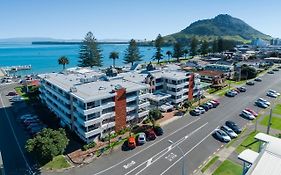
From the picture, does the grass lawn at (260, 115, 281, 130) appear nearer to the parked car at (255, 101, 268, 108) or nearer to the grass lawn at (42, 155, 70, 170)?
the parked car at (255, 101, 268, 108)

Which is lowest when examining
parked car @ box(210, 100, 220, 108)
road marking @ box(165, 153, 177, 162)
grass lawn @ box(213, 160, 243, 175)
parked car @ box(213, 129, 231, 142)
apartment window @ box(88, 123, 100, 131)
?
grass lawn @ box(213, 160, 243, 175)

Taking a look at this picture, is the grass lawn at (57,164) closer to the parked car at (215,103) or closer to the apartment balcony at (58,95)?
the apartment balcony at (58,95)

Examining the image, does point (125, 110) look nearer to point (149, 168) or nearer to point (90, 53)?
point (149, 168)

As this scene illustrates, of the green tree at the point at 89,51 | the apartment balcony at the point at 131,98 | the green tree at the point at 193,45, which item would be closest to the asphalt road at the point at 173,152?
the apartment balcony at the point at 131,98

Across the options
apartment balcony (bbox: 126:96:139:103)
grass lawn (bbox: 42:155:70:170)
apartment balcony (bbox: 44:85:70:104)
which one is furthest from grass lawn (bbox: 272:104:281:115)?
grass lawn (bbox: 42:155:70:170)

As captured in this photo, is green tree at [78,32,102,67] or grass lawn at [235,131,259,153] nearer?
grass lawn at [235,131,259,153]
